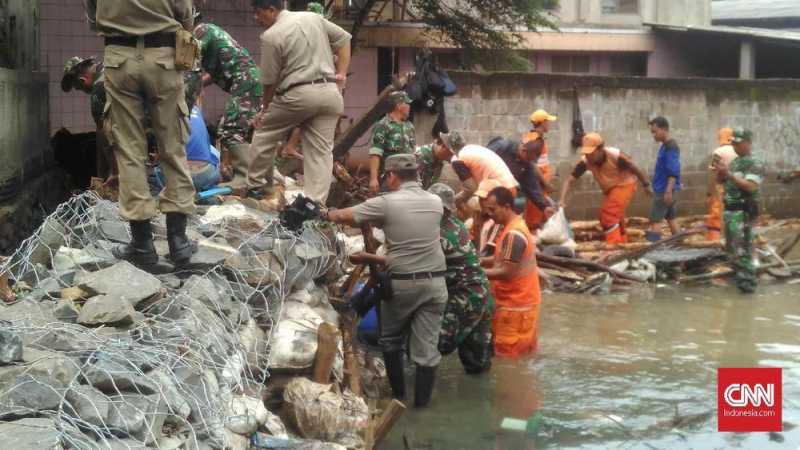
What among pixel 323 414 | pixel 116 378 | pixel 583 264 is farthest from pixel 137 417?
pixel 583 264

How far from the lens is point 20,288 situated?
5160mm

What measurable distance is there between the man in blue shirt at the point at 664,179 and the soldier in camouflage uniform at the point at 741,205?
4.87 ft

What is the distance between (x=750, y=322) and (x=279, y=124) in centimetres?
495

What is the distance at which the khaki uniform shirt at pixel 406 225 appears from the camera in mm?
6531

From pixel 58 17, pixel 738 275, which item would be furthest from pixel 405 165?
pixel 58 17

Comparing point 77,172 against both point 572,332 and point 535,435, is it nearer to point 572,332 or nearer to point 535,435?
point 572,332

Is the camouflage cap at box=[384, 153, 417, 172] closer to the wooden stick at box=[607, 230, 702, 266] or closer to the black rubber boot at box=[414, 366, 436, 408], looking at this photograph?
the black rubber boot at box=[414, 366, 436, 408]

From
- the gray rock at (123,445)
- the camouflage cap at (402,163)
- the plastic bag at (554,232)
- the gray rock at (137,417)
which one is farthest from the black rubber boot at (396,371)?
the plastic bag at (554,232)

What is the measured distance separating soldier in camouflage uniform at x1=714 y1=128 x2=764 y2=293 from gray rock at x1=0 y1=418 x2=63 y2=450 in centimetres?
845

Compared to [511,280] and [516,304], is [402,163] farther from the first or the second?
[516,304]

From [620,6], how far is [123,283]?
60.0 ft

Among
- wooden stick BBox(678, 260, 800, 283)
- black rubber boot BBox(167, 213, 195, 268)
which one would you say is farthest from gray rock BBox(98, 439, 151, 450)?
wooden stick BBox(678, 260, 800, 283)

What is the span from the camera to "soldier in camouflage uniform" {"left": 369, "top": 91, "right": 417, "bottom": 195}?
31.3ft

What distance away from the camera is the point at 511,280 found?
7.64 m
